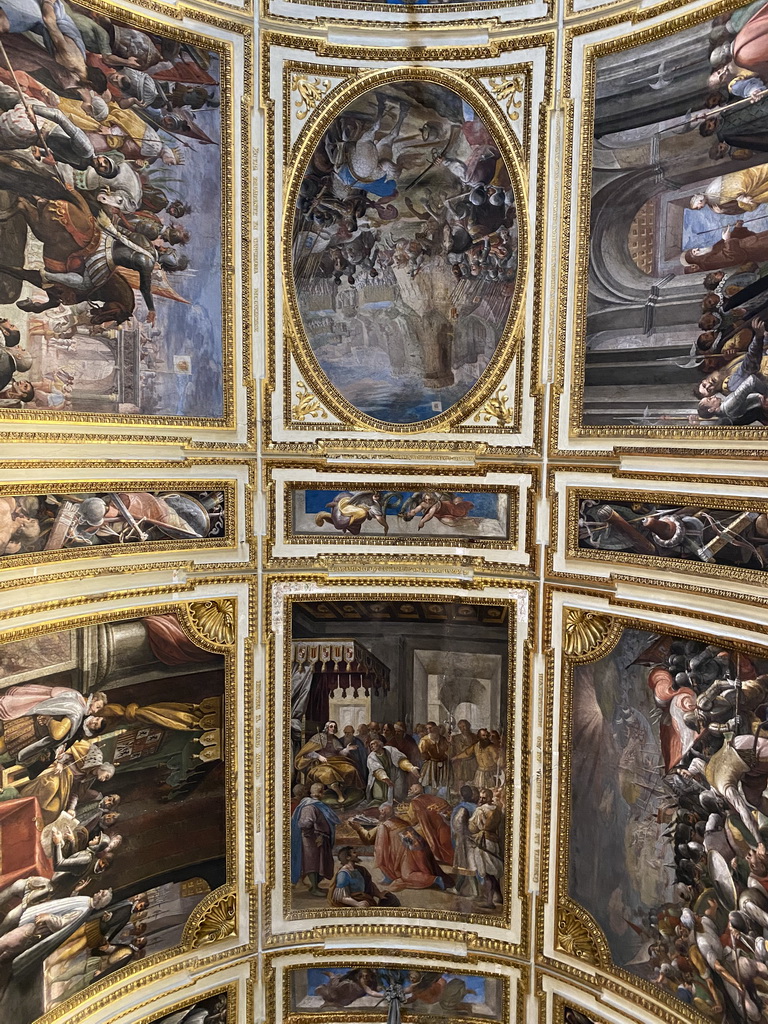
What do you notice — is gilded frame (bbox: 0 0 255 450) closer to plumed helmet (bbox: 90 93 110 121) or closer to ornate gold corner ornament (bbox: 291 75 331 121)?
ornate gold corner ornament (bbox: 291 75 331 121)

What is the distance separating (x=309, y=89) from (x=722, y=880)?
37.7 ft

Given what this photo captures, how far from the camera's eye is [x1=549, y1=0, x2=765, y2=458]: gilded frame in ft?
29.4

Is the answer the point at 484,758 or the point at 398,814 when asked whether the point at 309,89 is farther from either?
the point at 398,814

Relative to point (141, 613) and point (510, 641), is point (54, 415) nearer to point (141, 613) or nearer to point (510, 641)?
point (141, 613)

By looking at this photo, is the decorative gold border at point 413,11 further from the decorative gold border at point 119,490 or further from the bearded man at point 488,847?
the bearded man at point 488,847

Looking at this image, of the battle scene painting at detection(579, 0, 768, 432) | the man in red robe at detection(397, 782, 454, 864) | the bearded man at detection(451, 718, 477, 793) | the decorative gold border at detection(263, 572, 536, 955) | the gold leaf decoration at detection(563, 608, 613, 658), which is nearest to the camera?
the battle scene painting at detection(579, 0, 768, 432)

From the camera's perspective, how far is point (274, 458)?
10789 millimetres

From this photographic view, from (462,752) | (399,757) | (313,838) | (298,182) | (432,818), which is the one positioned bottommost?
(313,838)

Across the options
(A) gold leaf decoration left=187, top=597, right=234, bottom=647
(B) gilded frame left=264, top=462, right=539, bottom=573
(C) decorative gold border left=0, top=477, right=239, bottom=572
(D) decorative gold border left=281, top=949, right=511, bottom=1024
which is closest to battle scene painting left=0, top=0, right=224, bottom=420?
(C) decorative gold border left=0, top=477, right=239, bottom=572

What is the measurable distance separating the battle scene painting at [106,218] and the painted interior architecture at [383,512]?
45 millimetres

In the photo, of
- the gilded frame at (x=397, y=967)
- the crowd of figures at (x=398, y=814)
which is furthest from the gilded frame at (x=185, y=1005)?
the crowd of figures at (x=398, y=814)

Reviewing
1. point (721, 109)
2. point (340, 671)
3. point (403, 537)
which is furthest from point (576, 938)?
point (721, 109)

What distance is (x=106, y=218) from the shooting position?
930cm

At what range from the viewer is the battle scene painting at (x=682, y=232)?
856 cm
